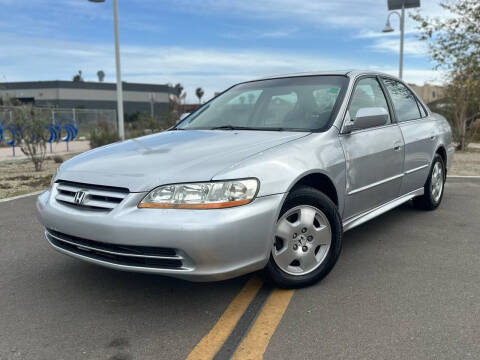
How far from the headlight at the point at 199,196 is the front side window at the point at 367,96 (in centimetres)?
156

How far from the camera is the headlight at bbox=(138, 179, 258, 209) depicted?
261 centimetres

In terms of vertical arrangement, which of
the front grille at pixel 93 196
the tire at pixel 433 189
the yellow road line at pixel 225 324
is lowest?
the yellow road line at pixel 225 324

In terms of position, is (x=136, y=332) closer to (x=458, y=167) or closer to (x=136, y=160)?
(x=136, y=160)

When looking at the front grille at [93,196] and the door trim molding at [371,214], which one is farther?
the door trim molding at [371,214]

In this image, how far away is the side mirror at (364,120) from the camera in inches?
138

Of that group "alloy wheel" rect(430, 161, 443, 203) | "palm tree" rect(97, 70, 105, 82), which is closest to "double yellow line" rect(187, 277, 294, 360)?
"alloy wheel" rect(430, 161, 443, 203)

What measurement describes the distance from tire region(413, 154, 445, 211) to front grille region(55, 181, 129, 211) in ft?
12.3

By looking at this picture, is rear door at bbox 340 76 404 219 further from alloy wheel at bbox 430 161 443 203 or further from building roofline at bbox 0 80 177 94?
building roofline at bbox 0 80 177 94

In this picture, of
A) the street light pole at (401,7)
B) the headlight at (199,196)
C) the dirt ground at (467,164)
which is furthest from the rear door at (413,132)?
the street light pole at (401,7)

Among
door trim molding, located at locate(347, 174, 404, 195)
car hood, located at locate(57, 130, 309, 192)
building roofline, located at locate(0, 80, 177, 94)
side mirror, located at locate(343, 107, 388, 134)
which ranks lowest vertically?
door trim molding, located at locate(347, 174, 404, 195)

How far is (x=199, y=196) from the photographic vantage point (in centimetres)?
263

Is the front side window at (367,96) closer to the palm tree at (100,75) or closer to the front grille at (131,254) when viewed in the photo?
the front grille at (131,254)

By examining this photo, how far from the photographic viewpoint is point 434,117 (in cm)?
538

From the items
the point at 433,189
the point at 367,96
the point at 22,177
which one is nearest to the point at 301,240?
the point at 367,96
